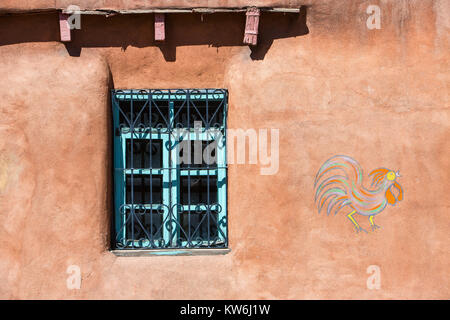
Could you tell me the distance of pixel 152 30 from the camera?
4609 mm

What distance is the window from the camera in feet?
15.2

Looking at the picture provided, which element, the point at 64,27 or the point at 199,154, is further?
the point at 199,154

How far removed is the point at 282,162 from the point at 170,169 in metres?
0.98

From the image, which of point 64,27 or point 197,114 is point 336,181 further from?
point 64,27

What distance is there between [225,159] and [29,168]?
5.46 feet

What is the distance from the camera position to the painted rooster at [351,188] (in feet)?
14.6

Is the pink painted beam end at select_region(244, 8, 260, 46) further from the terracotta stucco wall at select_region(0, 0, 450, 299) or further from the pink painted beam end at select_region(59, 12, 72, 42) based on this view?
the pink painted beam end at select_region(59, 12, 72, 42)

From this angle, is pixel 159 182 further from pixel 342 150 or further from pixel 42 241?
pixel 342 150

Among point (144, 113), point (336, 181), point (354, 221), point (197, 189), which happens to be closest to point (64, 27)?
point (144, 113)

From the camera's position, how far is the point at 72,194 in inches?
176

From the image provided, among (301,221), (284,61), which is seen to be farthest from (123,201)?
(284,61)

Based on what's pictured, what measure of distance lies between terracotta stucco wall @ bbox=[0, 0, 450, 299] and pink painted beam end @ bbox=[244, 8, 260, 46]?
0.39 feet

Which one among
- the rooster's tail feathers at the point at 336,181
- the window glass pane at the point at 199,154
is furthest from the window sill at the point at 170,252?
the rooster's tail feathers at the point at 336,181

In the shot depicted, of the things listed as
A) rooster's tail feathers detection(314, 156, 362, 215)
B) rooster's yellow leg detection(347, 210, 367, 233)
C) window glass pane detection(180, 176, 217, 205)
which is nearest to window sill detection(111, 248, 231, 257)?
window glass pane detection(180, 176, 217, 205)
